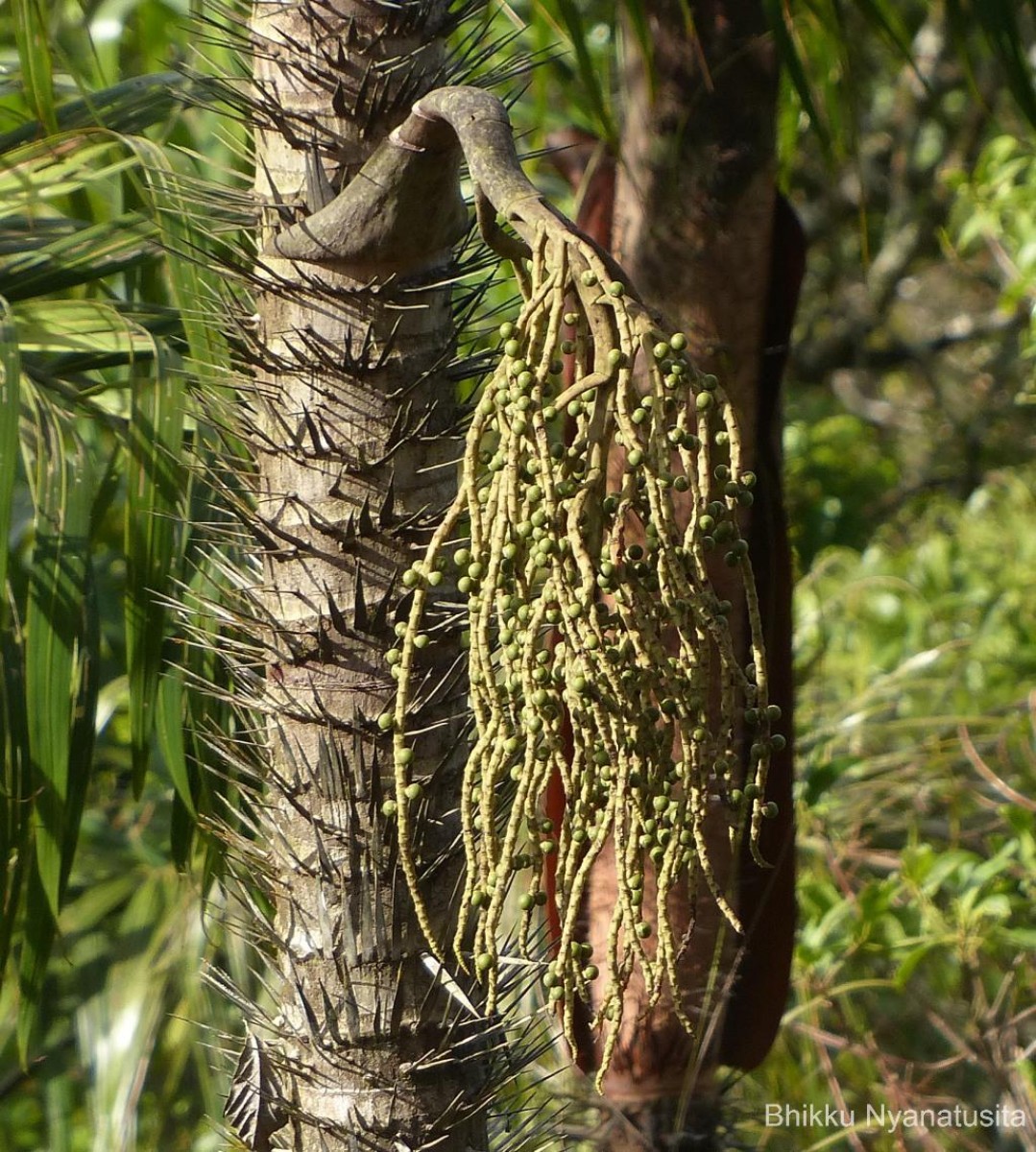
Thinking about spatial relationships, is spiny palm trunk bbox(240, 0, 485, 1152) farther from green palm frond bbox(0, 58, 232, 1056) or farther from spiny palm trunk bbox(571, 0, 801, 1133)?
spiny palm trunk bbox(571, 0, 801, 1133)

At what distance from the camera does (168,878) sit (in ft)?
8.61

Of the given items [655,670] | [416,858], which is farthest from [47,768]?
[655,670]

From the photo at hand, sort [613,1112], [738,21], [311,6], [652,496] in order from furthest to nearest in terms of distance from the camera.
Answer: [613,1112], [738,21], [311,6], [652,496]

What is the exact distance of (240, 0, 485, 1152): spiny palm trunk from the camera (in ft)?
3.80

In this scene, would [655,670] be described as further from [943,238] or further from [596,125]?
[943,238]

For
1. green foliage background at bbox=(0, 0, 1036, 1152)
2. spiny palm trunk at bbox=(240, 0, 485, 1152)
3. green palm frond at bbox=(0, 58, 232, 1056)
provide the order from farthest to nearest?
green foliage background at bbox=(0, 0, 1036, 1152) < green palm frond at bbox=(0, 58, 232, 1056) < spiny palm trunk at bbox=(240, 0, 485, 1152)

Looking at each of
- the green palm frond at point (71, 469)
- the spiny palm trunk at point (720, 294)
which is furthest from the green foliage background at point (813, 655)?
the spiny palm trunk at point (720, 294)

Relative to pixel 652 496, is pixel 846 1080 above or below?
below

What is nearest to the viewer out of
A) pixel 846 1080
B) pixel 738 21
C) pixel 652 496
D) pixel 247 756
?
pixel 652 496

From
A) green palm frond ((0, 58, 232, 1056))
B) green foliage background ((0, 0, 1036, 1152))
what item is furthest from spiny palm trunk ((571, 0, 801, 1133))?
green palm frond ((0, 58, 232, 1056))

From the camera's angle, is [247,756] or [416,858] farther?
[247,756]

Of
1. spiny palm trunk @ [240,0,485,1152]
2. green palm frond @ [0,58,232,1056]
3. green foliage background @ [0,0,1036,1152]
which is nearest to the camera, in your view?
spiny palm trunk @ [240,0,485,1152]

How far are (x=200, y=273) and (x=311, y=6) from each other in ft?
1.07

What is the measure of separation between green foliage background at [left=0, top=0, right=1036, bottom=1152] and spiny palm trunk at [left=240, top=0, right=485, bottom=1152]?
0.17 meters
